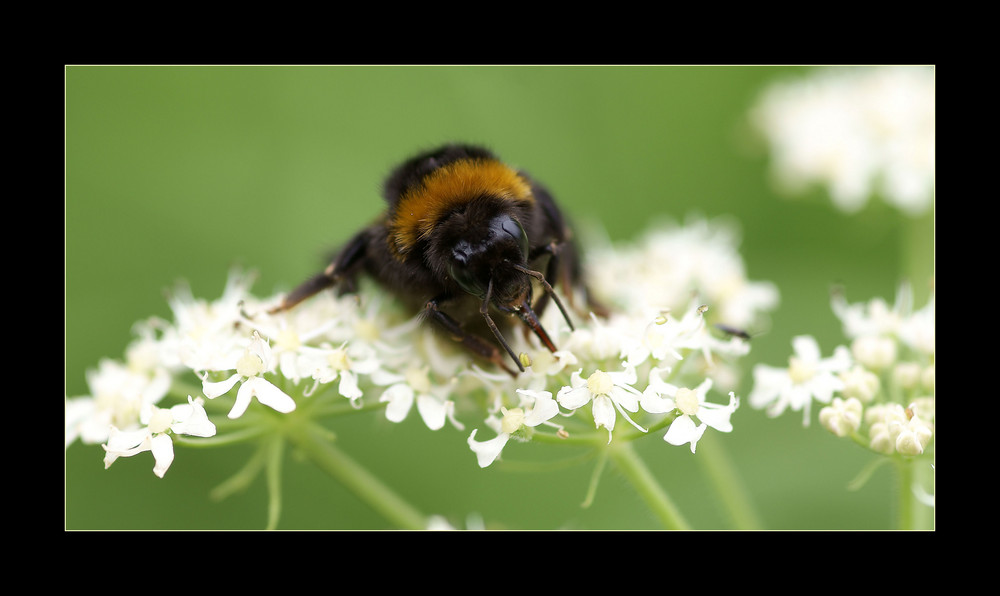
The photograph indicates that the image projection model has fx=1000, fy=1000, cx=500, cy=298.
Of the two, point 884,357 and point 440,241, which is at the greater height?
point 440,241

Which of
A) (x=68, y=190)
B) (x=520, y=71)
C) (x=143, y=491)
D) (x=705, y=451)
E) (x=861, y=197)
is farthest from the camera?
(x=520, y=71)

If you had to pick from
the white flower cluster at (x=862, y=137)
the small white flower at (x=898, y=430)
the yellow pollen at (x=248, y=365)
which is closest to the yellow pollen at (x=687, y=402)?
the small white flower at (x=898, y=430)

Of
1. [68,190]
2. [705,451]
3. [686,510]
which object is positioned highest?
[68,190]

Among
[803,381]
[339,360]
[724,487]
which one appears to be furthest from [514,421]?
[724,487]

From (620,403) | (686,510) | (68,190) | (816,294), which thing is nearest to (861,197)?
(816,294)

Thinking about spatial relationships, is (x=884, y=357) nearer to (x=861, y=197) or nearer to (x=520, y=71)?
(x=861, y=197)

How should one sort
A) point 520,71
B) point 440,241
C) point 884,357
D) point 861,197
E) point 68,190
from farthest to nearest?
point 520,71 → point 861,197 → point 68,190 → point 884,357 → point 440,241

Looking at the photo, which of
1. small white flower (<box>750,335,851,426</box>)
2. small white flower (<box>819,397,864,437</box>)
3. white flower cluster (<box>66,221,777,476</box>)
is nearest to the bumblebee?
white flower cluster (<box>66,221,777,476</box>)

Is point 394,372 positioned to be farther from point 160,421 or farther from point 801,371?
point 801,371
